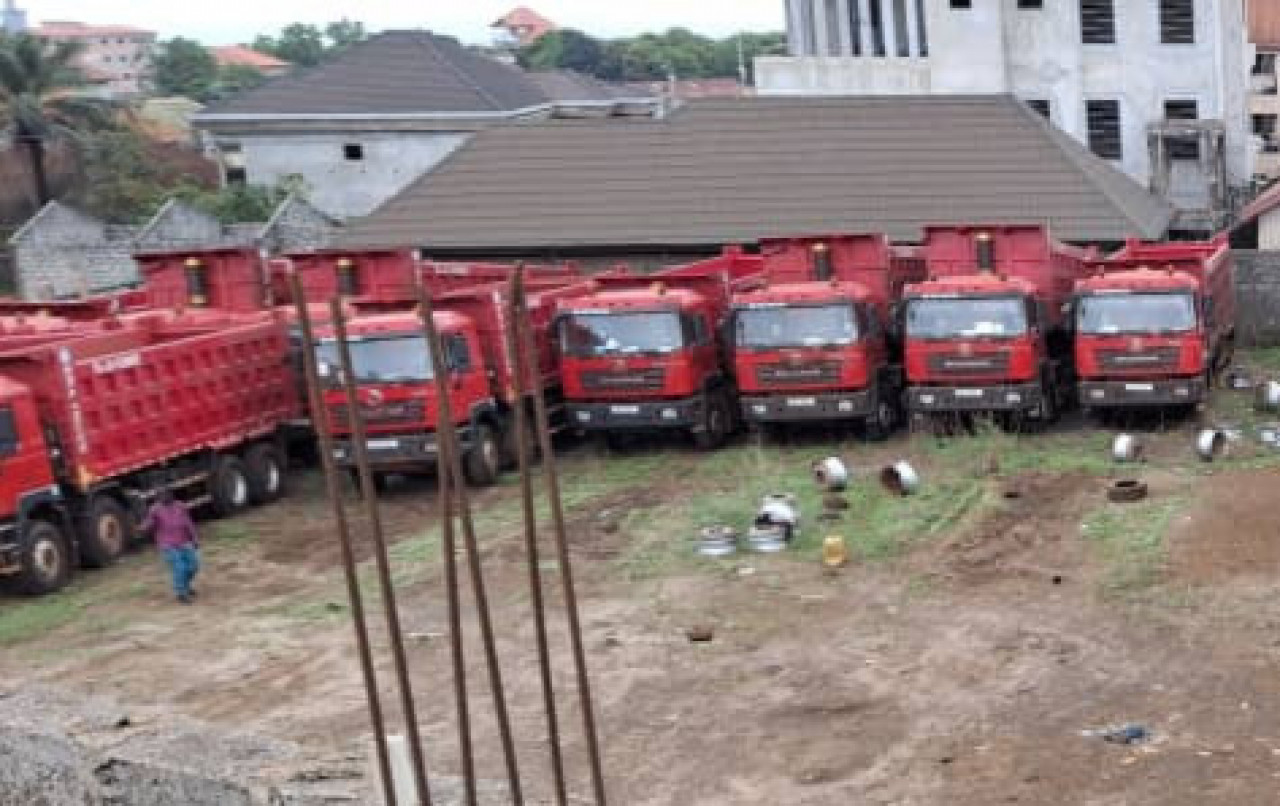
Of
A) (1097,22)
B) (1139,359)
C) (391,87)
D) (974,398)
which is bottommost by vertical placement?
(974,398)

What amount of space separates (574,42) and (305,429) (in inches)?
4377

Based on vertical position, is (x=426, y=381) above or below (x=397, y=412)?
above

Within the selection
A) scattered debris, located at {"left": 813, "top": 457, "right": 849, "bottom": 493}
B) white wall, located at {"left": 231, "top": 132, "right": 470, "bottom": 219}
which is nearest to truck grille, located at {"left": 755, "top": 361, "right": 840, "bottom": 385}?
scattered debris, located at {"left": 813, "top": 457, "right": 849, "bottom": 493}

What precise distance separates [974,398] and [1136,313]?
7.87 ft

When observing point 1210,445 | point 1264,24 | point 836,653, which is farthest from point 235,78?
point 836,653

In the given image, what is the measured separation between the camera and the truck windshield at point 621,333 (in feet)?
80.2

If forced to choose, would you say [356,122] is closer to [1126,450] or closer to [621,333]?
[621,333]

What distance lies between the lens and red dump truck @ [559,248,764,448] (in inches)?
961

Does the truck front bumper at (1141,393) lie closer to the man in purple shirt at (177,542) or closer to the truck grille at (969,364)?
the truck grille at (969,364)

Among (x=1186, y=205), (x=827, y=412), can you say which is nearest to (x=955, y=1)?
(x=1186, y=205)

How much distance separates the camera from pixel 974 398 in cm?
2398

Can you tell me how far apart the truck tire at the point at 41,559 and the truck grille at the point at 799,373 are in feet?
30.9

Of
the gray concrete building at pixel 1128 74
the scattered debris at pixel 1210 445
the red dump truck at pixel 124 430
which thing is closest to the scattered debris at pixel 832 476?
the scattered debris at pixel 1210 445

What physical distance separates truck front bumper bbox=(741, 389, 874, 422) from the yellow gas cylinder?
19.8 ft
